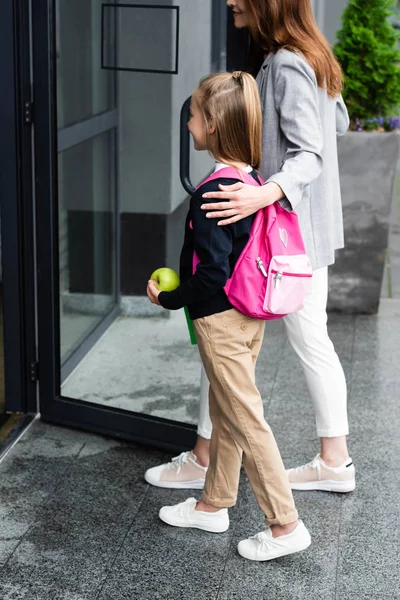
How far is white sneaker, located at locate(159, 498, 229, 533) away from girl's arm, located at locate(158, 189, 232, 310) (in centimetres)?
83

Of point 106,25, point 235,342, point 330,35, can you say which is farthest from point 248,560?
point 330,35

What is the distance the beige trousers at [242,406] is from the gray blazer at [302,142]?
40 centimetres

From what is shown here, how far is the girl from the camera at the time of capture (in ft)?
8.15

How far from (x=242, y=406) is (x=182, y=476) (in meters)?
0.69

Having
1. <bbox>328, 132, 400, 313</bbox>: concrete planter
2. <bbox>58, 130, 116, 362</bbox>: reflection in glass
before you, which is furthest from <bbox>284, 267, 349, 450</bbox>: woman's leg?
<bbox>328, 132, 400, 313</bbox>: concrete planter

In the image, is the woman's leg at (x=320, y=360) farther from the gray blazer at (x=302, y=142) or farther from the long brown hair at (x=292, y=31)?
the long brown hair at (x=292, y=31)

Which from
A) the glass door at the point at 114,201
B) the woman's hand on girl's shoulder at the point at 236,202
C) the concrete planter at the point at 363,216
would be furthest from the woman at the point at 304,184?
the concrete planter at the point at 363,216

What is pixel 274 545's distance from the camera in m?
2.79

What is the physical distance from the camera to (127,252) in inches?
138

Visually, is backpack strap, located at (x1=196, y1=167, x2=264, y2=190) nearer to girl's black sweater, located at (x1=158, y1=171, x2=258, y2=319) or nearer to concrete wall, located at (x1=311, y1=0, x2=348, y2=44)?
girl's black sweater, located at (x1=158, y1=171, x2=258, y2=319)

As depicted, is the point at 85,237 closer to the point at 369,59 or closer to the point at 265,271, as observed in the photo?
the point at 265,271

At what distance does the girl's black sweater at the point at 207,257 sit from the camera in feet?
8.09

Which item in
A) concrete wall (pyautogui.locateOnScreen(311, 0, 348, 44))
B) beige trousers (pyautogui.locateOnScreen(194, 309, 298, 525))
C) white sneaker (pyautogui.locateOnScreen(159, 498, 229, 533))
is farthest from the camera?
concrete wall (pyautogui.locateOnScreen(311, 0, 348, 44))

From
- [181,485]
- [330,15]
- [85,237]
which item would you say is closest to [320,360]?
[181,485]
